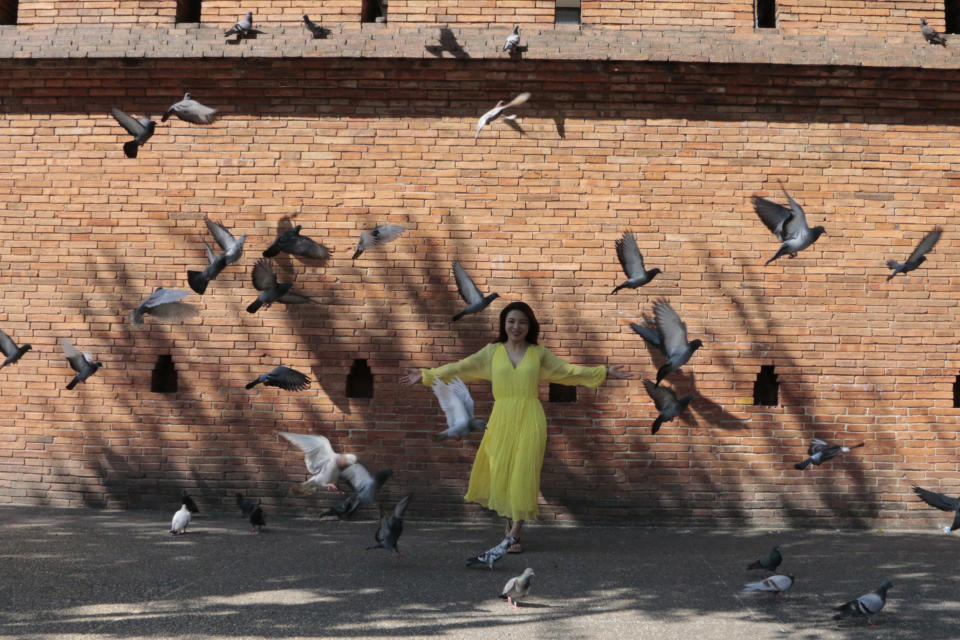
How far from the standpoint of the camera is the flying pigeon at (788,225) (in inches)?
256

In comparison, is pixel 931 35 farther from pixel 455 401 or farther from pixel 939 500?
pixel 455 401

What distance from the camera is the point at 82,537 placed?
6.10 metres

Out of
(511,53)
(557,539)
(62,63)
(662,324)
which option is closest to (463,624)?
(557,539)

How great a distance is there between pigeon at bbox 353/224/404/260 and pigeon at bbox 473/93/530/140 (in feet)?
3.73

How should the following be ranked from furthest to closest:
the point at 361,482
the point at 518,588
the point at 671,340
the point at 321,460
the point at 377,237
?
the point at 377,237, the point at 671,340, the point at 321,460, the point at 361,482, the point at 518,588

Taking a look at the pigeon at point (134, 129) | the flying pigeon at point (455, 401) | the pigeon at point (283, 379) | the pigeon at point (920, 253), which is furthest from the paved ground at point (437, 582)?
the pigeon at point (134, 129)

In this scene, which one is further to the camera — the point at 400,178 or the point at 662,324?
the point at 400,178

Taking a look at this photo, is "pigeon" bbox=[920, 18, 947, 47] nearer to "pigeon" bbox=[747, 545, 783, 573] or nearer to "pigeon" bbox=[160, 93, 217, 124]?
"pigeon" bbox=[747, 545, 783, 573]

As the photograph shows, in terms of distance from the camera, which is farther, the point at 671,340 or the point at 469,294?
the point at 469,294

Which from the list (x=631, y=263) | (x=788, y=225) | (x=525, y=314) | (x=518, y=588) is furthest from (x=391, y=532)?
(x=788, y=225)

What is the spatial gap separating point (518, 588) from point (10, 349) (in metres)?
5.14

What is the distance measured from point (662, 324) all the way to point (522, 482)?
69.6 inches

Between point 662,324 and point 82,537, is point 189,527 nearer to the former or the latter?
point 82,537

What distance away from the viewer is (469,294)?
22.4 feet
